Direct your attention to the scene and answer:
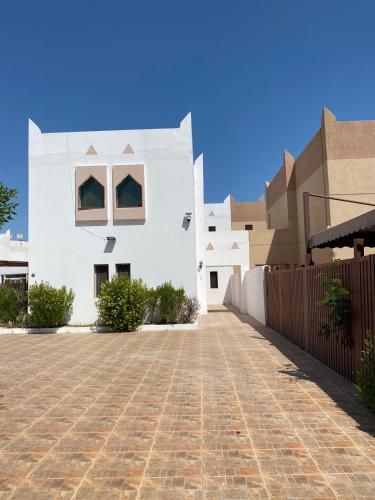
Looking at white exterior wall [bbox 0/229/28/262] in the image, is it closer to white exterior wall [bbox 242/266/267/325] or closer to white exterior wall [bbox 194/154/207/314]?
white exterior wall [bbox 194/154/207/314]

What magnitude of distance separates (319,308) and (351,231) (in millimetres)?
1549

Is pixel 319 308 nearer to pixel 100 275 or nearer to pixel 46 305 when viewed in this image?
pixel 100 275

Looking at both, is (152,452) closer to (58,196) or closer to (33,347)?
(33,347)

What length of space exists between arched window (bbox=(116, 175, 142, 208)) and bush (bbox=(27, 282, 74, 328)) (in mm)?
3722

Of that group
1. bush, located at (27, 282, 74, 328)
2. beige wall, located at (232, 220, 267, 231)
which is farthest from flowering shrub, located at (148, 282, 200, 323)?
Result: beige wall, located at (232, 220, 267, 231)

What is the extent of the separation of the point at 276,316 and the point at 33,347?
7.04m

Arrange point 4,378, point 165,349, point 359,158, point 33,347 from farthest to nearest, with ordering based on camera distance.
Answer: point 359,158, point 33,347, point 165,349, point 4,378

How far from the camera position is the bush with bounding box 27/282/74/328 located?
13344mm

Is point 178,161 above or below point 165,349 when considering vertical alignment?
above

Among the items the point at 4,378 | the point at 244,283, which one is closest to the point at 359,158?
the point at 244,283

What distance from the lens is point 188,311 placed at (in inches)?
544

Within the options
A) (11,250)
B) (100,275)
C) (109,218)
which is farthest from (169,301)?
(11,250)

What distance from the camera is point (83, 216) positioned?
14320 millimetres

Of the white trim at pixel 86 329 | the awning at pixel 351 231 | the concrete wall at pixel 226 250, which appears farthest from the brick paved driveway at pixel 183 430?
the concrete wall at pixel 226 250
